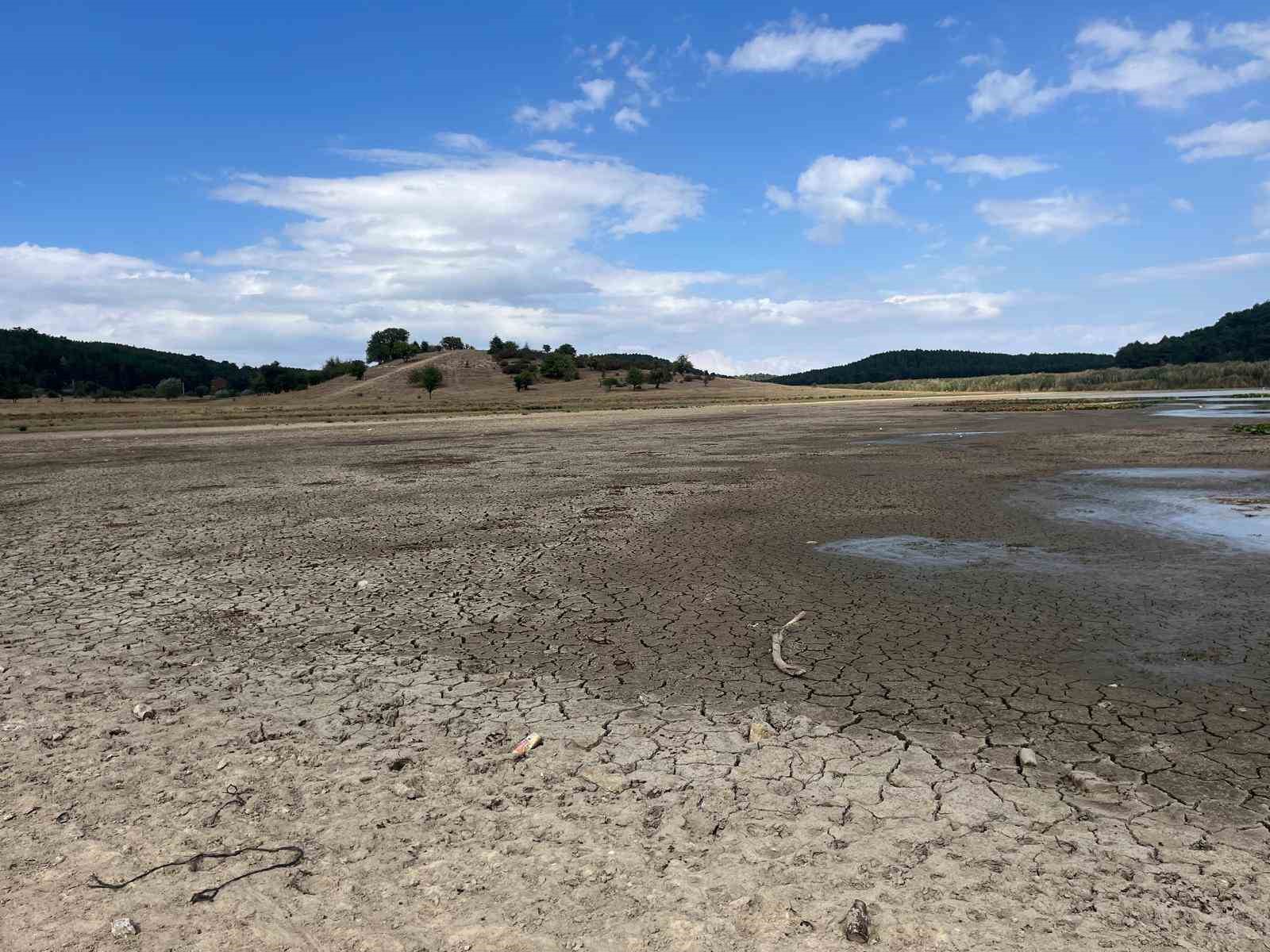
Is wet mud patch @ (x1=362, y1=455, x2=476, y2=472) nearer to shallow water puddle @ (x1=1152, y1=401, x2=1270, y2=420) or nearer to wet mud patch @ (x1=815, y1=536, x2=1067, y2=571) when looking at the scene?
wet mud patch @ (x1=815, y1=536, x2=1067, y2=571)

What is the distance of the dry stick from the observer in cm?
509

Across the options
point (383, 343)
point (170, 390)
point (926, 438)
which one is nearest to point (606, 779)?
point (926, 438)

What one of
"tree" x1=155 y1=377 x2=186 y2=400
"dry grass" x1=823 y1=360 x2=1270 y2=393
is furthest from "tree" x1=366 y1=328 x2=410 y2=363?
"dry grass" x1=823 y1=360 x2=1270 y2=393

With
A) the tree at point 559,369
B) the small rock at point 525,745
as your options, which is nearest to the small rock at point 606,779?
the small rock at point 525,745

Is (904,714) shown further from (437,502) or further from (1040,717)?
(437,502)

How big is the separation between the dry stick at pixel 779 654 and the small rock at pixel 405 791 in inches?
98.9

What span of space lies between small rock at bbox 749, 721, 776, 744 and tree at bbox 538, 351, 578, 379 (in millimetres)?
115203

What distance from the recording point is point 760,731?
164 inches

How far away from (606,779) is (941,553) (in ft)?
20.3

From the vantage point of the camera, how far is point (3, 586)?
7.73 meters

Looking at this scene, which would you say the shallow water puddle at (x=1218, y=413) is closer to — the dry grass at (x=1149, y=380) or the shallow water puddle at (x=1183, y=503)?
the shallow water puddle at (x=1183, y=503)

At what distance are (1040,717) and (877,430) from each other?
29.1 m

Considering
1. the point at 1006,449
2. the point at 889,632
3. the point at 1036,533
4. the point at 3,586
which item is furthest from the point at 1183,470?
the point at 3,586

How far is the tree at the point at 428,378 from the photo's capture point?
99375 mm
